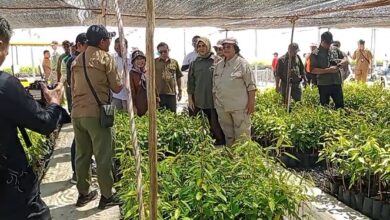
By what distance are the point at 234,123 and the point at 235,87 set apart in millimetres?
444

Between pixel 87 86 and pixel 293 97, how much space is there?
199 inches

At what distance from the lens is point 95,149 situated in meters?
3.61

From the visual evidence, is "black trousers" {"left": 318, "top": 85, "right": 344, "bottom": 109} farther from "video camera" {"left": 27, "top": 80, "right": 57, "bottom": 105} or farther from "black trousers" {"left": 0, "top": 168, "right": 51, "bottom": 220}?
"black trousers" {"left": 0, "top": 168, "right": 51, "bottom": 220}

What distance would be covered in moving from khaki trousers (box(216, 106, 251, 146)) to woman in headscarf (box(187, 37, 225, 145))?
80 cm

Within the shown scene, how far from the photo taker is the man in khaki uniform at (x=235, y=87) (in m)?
4.79

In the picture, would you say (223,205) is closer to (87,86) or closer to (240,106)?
(87,86)

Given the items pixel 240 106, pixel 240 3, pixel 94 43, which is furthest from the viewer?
pixel 240 3

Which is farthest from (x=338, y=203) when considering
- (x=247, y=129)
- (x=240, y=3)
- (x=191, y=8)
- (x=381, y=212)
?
(x=191, y=8)

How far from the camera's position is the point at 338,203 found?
158 inches

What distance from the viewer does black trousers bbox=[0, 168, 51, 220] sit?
1.79 metres

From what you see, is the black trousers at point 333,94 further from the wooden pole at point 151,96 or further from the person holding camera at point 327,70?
the wooden pole at point 151,96

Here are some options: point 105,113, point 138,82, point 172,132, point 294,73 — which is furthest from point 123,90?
point 294,73

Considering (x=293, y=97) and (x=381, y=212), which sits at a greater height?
(x=293, y=97)

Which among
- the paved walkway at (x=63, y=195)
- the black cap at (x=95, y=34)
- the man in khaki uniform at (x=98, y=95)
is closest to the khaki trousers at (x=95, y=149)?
the man in khaki uniform at (x=98, y=95)
